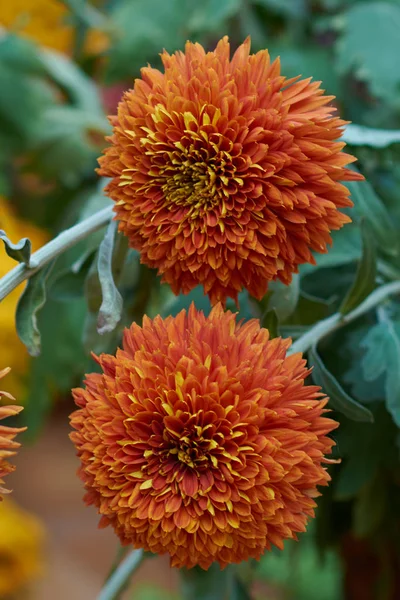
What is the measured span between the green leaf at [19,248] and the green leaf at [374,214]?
12cm

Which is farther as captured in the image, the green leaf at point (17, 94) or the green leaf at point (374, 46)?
the green leaf at point (17, 94)

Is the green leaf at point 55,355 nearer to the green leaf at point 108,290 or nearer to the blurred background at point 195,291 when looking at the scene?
the blurred background at point 195,291

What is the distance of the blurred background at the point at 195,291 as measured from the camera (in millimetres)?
272

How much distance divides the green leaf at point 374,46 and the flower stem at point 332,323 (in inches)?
5.3

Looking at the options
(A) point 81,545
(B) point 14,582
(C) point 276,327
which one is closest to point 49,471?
(A) point 81,545

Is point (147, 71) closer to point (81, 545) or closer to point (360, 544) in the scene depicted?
point (360, 544)

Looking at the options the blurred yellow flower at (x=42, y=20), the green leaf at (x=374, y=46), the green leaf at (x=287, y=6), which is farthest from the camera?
the blurred yellow flower at (x=42, y=20)

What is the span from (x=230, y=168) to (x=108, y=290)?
49 mm

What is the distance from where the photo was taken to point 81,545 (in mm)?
868

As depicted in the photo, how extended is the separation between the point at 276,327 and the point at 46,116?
13.5 inches

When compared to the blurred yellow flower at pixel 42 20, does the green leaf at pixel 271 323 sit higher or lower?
lower

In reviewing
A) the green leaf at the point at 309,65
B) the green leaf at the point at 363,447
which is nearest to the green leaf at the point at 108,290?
the green leaf at the point at 363,447

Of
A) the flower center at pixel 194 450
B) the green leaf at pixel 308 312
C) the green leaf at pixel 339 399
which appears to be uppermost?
the green leaf at pixel 308 312

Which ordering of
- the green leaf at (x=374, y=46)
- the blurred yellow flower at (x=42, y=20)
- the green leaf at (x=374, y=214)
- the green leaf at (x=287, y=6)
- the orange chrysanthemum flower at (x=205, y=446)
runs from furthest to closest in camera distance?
the blurred yellow flower at (x=42, y=20)
the green leaf at (x=287, y=6)
the green leaf at (x=374, y=46)
the green leaf at (x=374, y=214)
the orange chrysanthemum flower at (x=205, y=446)
